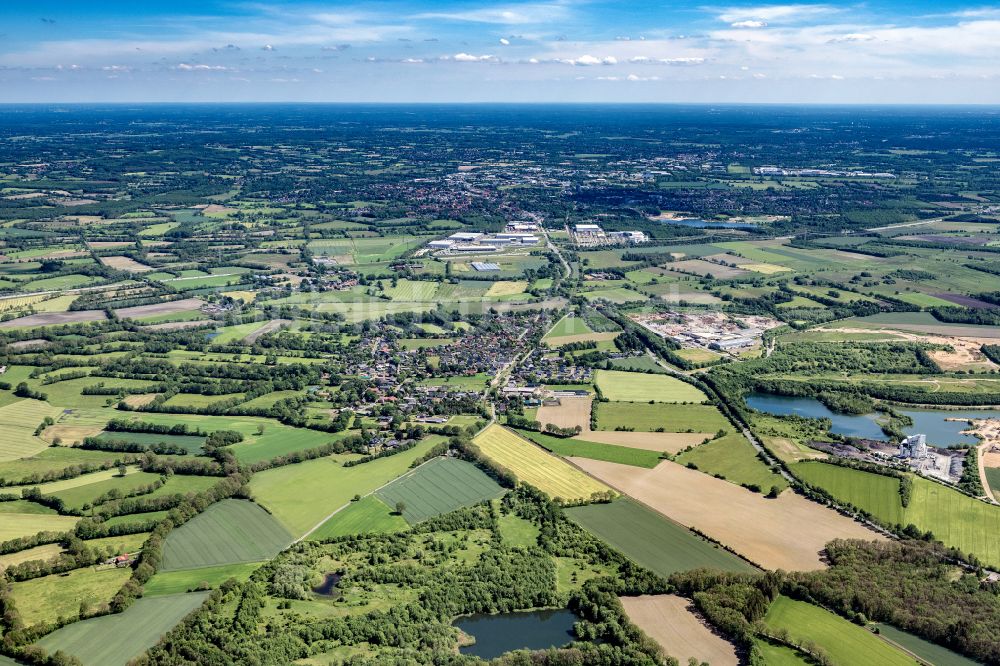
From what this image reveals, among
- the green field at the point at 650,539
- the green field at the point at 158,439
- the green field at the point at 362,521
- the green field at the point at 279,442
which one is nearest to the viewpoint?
the green field at the point at 650,539

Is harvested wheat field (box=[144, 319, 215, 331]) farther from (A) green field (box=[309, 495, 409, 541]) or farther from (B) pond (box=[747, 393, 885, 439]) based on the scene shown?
(B) pond (box=[747, 393, 885, 439])

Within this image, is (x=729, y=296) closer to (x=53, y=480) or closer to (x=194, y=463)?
(x=194, y=463)

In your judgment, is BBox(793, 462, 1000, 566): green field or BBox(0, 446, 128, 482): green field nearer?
BBox(793, 462, 1000, 566): green field

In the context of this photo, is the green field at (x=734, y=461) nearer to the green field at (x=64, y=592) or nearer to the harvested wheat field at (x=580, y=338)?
the harvested wheat field at (x=580, y=338)

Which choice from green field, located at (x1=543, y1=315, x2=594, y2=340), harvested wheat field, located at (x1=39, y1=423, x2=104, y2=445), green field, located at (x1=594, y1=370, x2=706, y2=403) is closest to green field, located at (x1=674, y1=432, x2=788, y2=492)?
green field, located at (x1=594, y1=370, x2=706, y2=403)

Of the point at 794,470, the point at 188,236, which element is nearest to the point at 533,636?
the point at 794,470

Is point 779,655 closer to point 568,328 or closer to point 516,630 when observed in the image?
point 516,630

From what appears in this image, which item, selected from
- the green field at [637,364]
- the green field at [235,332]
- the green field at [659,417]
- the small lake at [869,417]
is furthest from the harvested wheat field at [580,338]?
the green field at [235,332]
